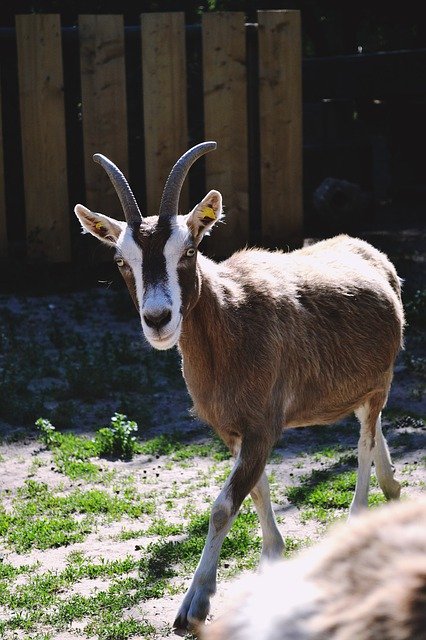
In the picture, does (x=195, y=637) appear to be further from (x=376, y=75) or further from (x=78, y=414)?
(x=376, y=75)

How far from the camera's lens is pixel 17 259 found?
10719 millimetres

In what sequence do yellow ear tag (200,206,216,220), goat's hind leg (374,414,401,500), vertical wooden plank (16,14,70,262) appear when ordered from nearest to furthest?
1. yellow ear tag (200,206,216,220)
2. goat's hind leg (374,414,401,500)
3. vertical wooden plank (16,14,70,262)

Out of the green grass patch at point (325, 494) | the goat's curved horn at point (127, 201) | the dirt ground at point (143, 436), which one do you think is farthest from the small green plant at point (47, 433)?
the goat's curved horn at point (127, 201)

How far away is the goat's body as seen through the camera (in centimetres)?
525

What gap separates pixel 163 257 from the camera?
17.0ft

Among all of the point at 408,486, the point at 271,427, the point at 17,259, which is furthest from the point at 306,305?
the point at 17,259

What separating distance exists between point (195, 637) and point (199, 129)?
25.6ft

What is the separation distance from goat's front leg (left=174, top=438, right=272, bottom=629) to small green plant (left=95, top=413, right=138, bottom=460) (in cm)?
225

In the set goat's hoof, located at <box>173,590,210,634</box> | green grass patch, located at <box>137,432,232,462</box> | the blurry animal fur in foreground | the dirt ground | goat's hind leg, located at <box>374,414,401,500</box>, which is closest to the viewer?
the blurry animal fur in foreground

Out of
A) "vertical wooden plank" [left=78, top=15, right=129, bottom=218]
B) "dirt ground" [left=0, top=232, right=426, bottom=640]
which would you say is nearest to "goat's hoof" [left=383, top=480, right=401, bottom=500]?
"dirt ground" [left=0, top=232, right=426, bottom=640]

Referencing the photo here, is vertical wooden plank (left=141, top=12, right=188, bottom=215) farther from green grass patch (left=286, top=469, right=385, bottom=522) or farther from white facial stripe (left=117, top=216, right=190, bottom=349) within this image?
white facial stripe (left=117, top=216, right=190, bottom=349)

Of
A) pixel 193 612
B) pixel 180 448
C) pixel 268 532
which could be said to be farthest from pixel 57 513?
pixel 193 612

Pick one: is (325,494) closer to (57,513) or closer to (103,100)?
(57,513)

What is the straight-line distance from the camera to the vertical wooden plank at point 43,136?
416 inches
